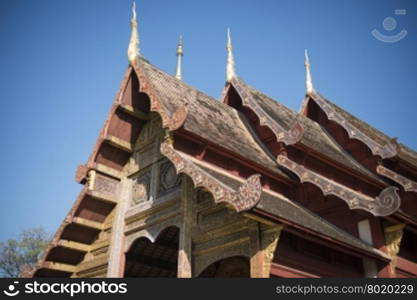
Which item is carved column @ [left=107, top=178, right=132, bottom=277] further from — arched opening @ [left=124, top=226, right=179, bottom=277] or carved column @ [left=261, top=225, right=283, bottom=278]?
carved column @ [left=261, top=225, right=283, bottom=278]

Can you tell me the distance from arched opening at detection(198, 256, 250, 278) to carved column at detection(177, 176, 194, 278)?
6.73 feet

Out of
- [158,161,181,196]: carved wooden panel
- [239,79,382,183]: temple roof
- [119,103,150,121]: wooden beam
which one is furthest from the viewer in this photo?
[239,79,382,183]: temple roof

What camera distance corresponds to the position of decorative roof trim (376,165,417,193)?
10.1 meters

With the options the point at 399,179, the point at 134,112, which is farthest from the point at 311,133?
the point at 134,112

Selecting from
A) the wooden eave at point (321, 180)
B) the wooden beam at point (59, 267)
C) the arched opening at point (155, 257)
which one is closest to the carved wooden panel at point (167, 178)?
the arched opening at point (155, 257)

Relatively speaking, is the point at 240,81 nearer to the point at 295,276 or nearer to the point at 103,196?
the point at 103,196

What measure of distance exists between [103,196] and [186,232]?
3.03 metres

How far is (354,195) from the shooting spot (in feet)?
30.7

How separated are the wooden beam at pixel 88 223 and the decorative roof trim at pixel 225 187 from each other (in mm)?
3801

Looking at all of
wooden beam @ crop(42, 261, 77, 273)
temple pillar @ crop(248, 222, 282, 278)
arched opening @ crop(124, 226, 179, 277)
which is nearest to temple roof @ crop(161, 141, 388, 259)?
temple pillar @ crop(248, 222, 282, 278)

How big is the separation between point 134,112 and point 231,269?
4.32 metres

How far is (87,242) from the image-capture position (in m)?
11.6

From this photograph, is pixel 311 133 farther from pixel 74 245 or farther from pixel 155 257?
pixel 74 245

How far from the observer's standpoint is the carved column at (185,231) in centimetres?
843
